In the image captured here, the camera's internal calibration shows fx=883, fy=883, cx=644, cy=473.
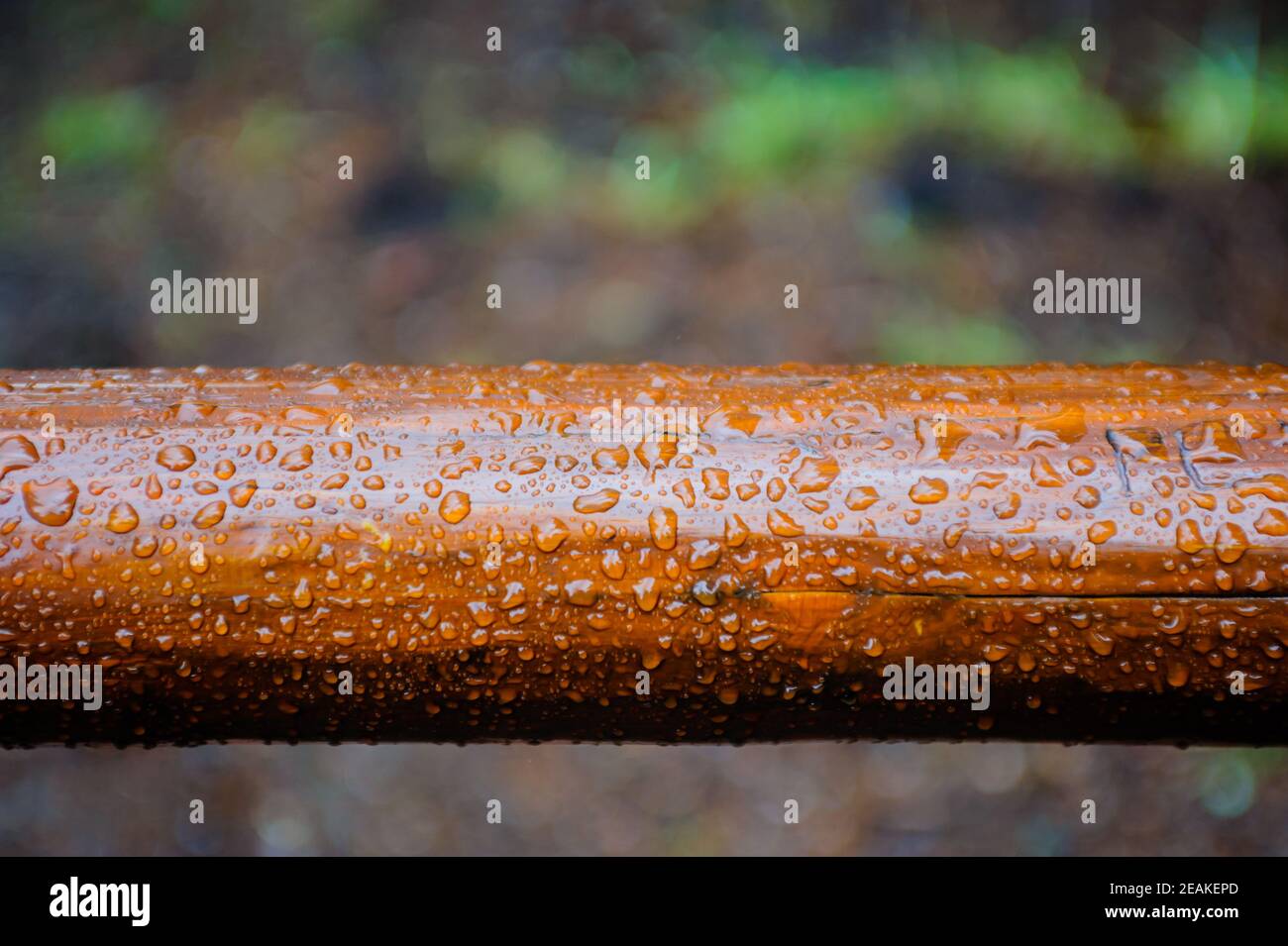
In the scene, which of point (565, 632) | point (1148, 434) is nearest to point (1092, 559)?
point (1148, 434)

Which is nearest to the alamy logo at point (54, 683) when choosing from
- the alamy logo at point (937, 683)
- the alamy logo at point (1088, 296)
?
the alamy logo at point (937, 683)

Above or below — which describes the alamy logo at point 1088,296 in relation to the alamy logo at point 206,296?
below

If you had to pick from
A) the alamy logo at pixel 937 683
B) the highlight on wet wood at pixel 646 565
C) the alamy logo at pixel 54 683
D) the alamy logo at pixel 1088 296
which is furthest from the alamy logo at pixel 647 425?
the alamy logo at pixel 1088 296

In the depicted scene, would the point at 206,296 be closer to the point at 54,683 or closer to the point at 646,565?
the point at 54,683

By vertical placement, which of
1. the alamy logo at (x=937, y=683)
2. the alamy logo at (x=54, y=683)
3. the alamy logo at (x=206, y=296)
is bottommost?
the alamy logo at (x=937, y=683)

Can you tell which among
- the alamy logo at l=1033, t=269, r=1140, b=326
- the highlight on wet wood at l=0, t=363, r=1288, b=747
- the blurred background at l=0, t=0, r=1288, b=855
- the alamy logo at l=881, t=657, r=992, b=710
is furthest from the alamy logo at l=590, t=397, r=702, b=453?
the alamy logo at l=1033, t=269, r=1140, b=326

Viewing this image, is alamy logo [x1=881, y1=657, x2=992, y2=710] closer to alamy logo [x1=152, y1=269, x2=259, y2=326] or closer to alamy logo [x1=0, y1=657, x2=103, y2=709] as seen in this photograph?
alamy logo [x1=0, y1=657, x2=103, y2=709]

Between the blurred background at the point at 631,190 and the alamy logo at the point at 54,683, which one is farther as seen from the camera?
the blurred background at the point at 631,190

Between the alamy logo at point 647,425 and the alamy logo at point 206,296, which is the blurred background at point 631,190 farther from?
the alamy logo at point 647,425
